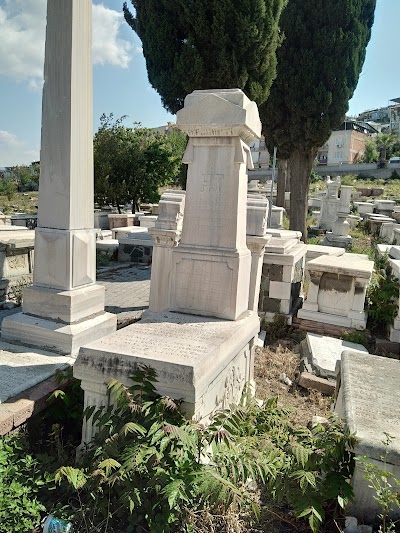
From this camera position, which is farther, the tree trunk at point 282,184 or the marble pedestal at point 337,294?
the tree trunk at point 282,184

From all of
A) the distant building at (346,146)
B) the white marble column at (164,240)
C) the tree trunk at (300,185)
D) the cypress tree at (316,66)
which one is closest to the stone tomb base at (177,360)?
the white marble column at (164,240)

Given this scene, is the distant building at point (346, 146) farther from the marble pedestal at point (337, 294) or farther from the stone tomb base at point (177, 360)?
the stone tomb base at point (177, 360)

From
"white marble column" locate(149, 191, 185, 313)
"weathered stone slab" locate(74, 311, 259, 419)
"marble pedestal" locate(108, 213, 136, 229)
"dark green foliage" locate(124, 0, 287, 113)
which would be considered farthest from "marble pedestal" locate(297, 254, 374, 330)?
"marble pedestal" locate(108, 213, 136, 229)

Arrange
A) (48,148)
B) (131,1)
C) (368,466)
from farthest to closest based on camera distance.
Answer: (131,1) → (48,148) → (368,466)

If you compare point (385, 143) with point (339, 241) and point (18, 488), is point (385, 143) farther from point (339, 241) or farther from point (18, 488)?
point (18, 488)

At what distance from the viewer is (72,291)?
3873mm

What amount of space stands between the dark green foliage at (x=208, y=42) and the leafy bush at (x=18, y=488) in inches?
399

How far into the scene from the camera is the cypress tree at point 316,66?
1311cm

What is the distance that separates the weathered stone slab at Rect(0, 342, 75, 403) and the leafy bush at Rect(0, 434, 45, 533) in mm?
441

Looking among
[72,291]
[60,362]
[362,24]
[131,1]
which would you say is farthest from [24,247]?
[362,24]

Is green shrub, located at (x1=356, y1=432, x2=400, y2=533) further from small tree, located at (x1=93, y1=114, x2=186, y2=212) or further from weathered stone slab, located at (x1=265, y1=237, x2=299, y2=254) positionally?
small tree, located at (x1=93, y1=114, x2=186, y2=212)

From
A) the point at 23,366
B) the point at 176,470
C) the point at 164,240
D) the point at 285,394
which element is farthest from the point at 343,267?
the point at 176,470

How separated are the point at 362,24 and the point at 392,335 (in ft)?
39.4

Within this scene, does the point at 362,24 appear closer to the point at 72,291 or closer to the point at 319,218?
the point at 319,218
